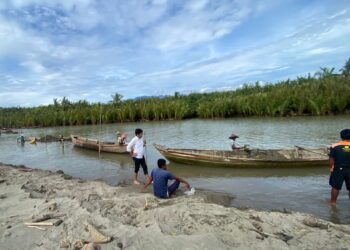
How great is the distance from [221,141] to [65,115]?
99.8ft

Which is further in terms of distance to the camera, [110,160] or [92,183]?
[110,160]

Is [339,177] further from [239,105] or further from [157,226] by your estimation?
[239,105]

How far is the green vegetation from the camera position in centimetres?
3087

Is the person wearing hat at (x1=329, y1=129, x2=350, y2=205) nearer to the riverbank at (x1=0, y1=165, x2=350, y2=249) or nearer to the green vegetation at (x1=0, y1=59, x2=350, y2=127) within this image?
the riverbank at (x1=0, y1=165, x2=350, y2=249)

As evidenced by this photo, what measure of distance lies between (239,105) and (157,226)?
32249 mm

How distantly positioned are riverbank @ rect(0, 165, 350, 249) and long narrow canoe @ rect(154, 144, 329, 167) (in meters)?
4.99

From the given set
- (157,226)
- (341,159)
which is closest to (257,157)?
(341,159)

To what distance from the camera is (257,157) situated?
11.9m

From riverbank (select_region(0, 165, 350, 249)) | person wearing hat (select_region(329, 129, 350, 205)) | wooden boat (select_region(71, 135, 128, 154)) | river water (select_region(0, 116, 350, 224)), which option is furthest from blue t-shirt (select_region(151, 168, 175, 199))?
wooden boat (select_region(71, 135, 128, 154))

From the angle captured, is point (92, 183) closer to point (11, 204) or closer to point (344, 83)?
point (11, 204)

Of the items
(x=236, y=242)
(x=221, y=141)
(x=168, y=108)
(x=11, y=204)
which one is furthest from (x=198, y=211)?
(x=168, y=108)

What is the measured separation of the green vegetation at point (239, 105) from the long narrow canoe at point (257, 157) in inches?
671

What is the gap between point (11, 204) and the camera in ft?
24.8

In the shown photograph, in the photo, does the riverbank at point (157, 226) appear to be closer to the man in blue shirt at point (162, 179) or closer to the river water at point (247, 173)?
the man in blue shirt at point (162, 179)
